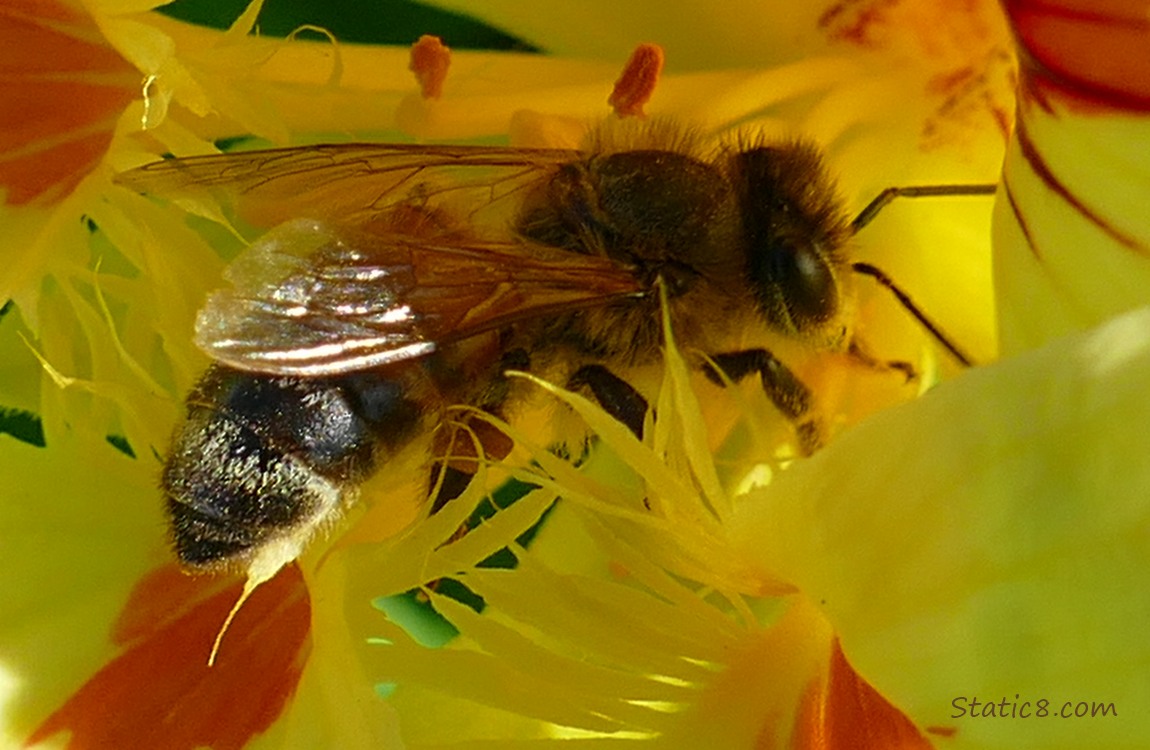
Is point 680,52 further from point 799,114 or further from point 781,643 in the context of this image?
point 781,643

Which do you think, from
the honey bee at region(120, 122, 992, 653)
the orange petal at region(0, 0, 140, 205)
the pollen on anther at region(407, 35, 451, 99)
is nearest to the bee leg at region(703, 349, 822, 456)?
the honey bee at region(120, 122, 992, 653)

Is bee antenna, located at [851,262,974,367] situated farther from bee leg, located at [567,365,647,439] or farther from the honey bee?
bee leg, located at [567,365,647,439]

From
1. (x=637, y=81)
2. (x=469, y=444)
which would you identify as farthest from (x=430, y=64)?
(x=469, y=444)

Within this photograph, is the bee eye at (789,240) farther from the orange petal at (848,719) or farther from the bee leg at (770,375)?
the orange petal at (848,719)

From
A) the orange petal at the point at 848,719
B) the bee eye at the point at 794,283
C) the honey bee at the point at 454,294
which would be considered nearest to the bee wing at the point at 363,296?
the honey bee at the point at 454,294

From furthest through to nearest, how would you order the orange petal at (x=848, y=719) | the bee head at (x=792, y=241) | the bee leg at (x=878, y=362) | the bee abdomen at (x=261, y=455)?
the bee leg at (x=878, y=362) → the bee head at (x=792, y=241) → the bee abdomen at (x=261, y=455) → the orange petal at (x=848, y=719)

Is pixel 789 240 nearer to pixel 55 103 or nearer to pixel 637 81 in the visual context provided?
pixel 637 81

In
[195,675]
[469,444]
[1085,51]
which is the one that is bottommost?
[195,675]
